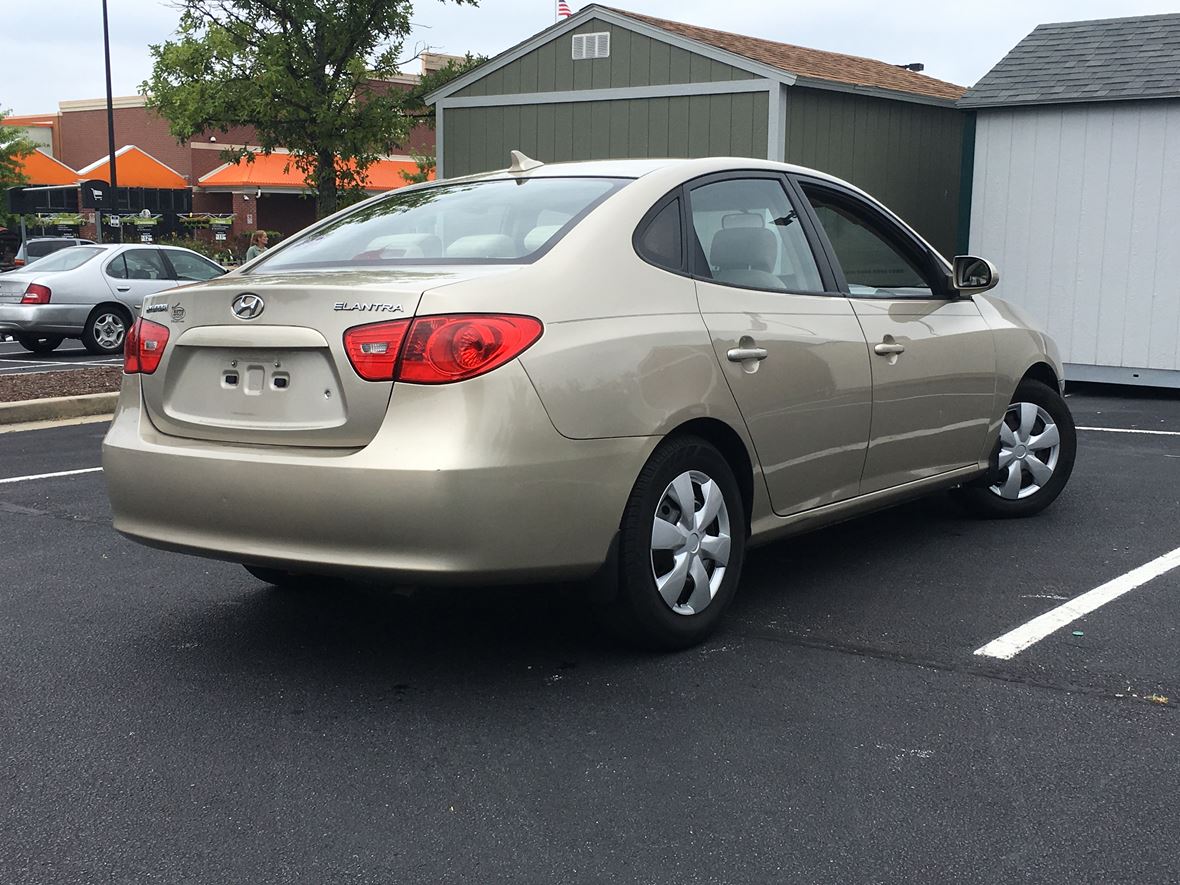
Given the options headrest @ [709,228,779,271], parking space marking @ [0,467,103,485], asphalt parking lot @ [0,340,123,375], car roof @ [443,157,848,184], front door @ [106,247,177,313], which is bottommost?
asphalt parking lot @ [0,340,123,375]

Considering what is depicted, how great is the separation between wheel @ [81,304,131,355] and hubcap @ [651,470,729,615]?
536 inches

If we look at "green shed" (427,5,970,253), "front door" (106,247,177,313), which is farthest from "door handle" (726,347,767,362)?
"front door" (106,247,177,313)

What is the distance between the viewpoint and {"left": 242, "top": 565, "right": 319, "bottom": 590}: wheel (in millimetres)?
4953

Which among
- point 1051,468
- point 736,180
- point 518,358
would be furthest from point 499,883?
point 1051,468

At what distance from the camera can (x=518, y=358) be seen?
3693mm

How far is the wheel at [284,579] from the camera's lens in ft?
16.3

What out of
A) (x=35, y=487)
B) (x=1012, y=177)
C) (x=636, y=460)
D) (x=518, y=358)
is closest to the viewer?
(x=518, y=358)

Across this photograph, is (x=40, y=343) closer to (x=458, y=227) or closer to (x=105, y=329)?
(x=105, y=329)

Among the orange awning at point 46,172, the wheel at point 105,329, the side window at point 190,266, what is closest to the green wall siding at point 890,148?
the side window at point 190,266

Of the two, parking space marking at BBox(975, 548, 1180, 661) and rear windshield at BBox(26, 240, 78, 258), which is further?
rear windshield at BBox(26, 240, 78, 258)

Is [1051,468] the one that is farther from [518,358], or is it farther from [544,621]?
[518,358]

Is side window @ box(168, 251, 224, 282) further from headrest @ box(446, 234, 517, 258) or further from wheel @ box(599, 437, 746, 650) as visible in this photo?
wheel @ box(599, 437, 746, 650)

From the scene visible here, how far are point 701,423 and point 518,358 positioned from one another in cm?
81

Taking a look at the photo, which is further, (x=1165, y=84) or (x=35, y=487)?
(x=1165, y=84)
